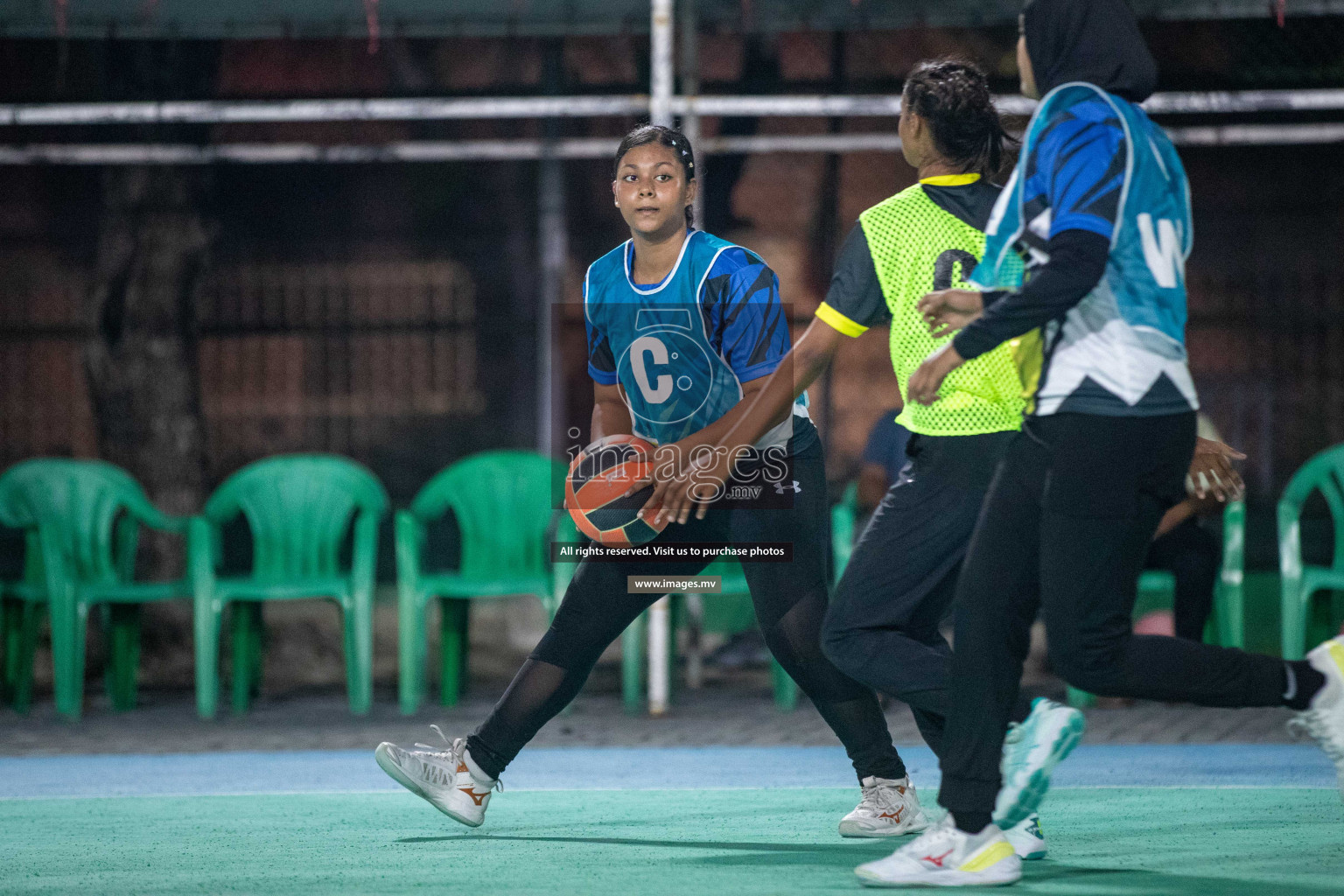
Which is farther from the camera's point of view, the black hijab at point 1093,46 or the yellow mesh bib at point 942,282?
the yellow mesh bib at point 942,282

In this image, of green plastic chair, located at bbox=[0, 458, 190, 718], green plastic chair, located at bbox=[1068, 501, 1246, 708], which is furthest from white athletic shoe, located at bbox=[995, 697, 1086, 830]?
green plastic chair, located at bbox=[0, 458, 190, 718]

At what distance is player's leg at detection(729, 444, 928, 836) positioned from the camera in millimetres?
4137

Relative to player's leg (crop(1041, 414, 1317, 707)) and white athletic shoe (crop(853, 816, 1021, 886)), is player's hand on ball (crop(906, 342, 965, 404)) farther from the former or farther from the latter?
white athletic shoe (crop(853, 816, 1021, 886))

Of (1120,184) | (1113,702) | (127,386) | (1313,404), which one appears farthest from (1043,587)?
(127,386)

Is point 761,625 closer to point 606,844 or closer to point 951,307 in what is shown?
point 606,844

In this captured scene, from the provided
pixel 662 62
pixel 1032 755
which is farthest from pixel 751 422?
pixel 662 62

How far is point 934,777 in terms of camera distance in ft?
17.4

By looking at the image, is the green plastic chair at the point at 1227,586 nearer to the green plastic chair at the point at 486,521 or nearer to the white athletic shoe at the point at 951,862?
the green plastic chair at the point at 486,521

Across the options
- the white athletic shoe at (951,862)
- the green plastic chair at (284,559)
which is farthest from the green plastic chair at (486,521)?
the white athletic shoe at (951,862)

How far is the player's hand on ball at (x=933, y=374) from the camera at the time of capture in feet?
10.6

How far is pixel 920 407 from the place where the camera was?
3.76 meters

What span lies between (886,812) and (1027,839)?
51 cm

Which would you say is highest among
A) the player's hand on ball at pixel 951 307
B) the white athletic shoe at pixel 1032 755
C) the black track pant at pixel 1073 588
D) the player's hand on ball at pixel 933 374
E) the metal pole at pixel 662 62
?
the metal pole at pixel 662 62

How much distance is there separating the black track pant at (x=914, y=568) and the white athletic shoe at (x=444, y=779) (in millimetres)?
1173
